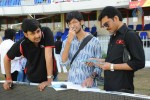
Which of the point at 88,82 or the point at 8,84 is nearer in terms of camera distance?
the point at 88,82

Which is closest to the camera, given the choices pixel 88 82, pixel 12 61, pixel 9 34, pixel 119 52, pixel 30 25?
pixel 119 52

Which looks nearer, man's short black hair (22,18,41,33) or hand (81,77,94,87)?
man's short black hair (22,18,41,33)

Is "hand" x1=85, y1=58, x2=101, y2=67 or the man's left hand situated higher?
"hand" x1=85, y1=58, x2=101, y2=67

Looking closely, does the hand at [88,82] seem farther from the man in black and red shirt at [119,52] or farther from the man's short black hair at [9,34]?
the man's short black hair at [9,34]

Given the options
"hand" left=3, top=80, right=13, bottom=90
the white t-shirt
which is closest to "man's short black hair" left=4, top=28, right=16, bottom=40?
the white t-shirt

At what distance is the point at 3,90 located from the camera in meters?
3.89

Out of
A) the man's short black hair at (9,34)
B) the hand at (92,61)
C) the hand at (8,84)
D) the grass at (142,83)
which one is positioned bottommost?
the grass at (142,83)

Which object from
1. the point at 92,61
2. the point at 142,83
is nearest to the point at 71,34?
the point at 92,61

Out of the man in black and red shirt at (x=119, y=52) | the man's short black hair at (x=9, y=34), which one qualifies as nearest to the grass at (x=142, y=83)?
the man's short black hair at (x=9, y=34)

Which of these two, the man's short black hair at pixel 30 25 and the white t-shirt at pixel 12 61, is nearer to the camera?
the man's short black hair at pixel 30 25

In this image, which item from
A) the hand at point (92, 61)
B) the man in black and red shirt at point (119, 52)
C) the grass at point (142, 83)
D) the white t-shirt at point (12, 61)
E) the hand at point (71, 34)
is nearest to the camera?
the man in black and red shirt at point (119, 52)

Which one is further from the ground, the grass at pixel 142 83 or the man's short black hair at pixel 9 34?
the man's short black hair at pixel 9 34

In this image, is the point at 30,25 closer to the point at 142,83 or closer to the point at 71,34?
the point at 71,34

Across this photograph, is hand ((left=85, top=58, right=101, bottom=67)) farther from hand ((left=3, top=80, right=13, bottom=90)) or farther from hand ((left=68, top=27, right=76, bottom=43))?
hand ((left=3, top=80, right=13, bottom=90))
